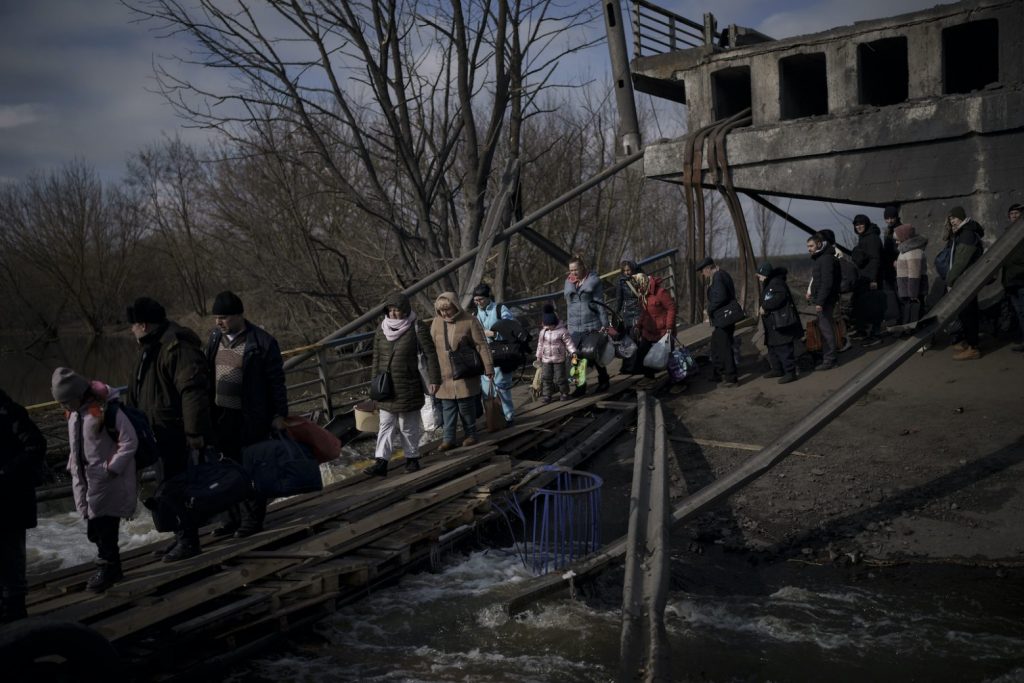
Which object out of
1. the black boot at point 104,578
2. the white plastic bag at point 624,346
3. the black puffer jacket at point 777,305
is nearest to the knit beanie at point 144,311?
the black boot at point 104,578

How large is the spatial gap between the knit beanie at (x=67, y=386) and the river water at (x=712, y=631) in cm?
218

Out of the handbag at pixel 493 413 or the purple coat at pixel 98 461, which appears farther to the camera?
the handbag at pixel 493 413

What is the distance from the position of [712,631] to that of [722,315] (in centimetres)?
603

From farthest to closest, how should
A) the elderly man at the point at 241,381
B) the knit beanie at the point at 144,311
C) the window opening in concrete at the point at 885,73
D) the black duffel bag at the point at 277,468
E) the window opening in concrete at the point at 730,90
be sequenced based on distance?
1. the window opening in concrete at the point at 730,90
2. the window opening in concrete at the point at 885,73
3. the elderly man at the point at 241,381
4. the black duffel bag at the point at 277,468
5. the knit beanie at the point at 144,311

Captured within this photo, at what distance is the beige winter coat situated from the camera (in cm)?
927

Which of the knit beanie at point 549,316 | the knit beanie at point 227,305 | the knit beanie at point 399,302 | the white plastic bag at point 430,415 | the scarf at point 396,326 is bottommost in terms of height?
the white plastic bag at point 430,415

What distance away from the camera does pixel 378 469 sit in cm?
885

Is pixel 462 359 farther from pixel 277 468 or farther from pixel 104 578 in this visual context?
pixel 104 578

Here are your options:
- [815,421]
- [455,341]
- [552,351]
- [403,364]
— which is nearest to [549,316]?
[552,351]

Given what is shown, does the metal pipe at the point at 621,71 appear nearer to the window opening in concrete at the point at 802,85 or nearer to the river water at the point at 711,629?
the window opening in concrete at the point at 802,85

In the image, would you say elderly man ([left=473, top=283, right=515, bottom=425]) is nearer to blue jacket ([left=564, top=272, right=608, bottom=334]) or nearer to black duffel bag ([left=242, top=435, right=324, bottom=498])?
blue jacket ([left=564, top=272, right=608, bottom=334])

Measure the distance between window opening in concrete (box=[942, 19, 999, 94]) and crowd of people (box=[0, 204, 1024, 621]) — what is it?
3.51 meters

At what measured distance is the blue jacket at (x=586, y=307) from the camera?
11.1 metres

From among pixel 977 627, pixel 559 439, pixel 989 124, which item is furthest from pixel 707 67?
pixel 977 627
